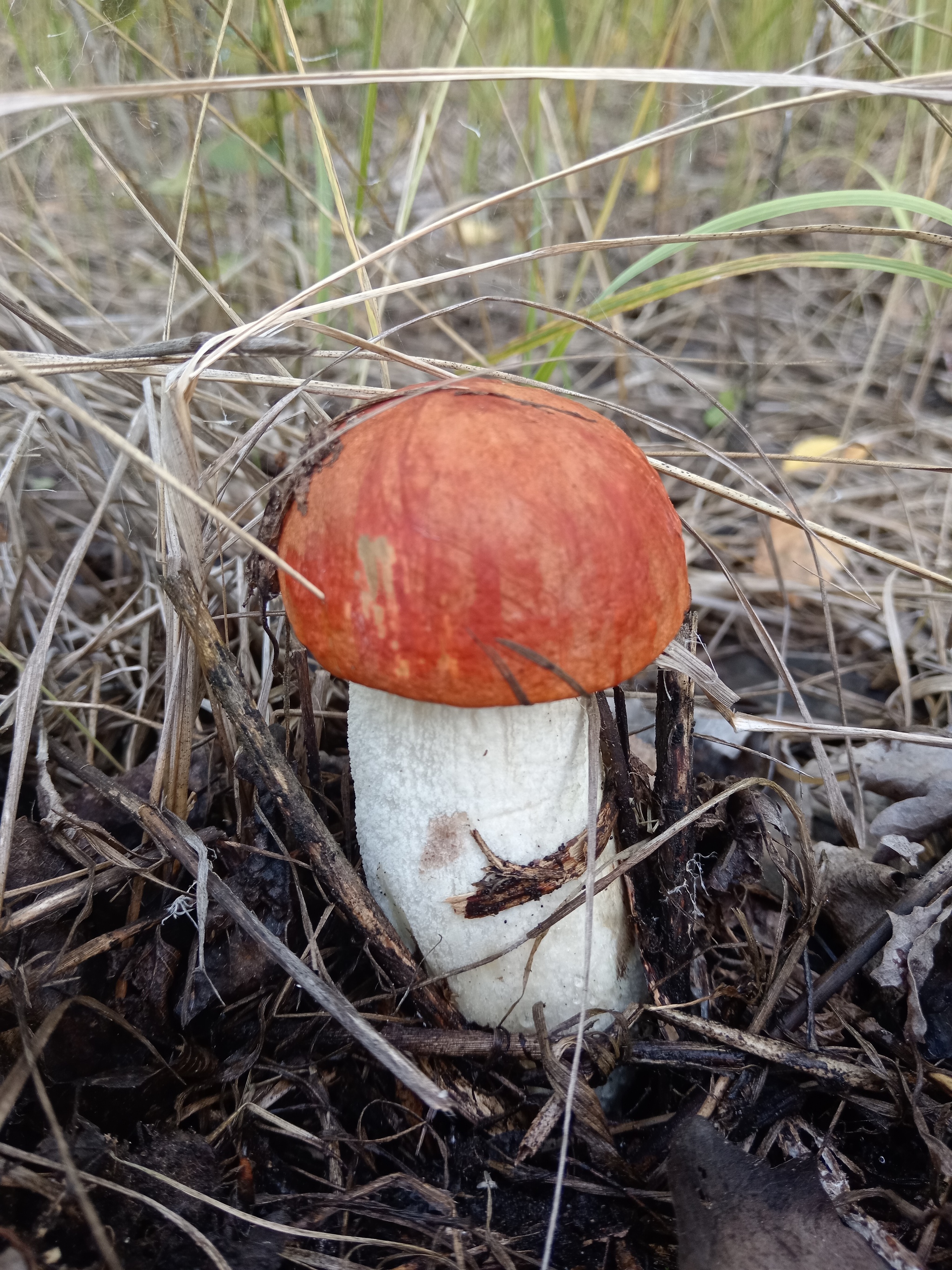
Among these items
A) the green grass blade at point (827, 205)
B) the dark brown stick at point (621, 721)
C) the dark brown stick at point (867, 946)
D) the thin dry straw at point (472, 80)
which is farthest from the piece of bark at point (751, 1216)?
the green grass blade at point (827, 205)

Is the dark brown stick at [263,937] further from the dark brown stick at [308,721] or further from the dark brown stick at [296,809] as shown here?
the dark brown stick at [308,721]

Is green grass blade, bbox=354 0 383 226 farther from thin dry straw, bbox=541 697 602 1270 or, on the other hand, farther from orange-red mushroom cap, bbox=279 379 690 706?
thin dry straw, bbox=541 697 602 1270

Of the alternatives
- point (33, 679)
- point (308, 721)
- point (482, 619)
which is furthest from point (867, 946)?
point (33, 679)

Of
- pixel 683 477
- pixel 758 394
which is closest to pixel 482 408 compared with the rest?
pixel 683 477

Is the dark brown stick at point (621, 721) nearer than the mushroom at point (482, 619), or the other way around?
the mushroom at point (482, 619)

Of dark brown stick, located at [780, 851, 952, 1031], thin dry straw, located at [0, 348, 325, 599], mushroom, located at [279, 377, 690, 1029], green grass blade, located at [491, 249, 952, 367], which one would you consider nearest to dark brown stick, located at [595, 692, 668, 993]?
mushroom, located at [279, 377, 690, 1029]

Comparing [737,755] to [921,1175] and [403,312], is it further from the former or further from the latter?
[403,312]
